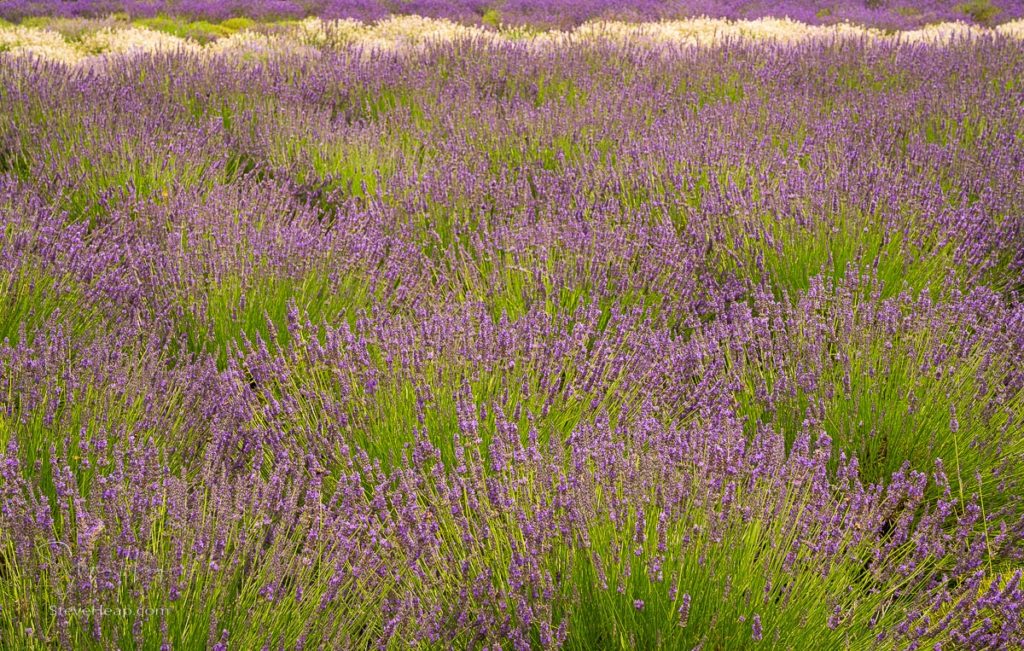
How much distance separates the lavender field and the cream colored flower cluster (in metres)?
2.86

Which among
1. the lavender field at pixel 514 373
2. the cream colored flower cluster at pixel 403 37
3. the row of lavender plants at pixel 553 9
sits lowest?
the lavender field at pixel 514 373

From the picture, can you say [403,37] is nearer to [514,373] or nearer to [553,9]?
[553,9]

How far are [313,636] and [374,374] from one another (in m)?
0.84

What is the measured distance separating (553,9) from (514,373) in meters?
14.4

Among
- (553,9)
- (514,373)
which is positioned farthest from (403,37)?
(514,373)

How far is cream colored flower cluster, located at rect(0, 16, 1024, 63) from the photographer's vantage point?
853 centimetres

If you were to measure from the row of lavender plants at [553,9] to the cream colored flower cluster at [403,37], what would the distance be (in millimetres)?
2268

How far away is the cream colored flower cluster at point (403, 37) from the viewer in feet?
28.0

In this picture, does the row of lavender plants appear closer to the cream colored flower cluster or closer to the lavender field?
the cream colored flower cluster

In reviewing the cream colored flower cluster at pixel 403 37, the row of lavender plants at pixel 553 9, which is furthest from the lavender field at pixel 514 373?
the row of lavender plants at pixel 553 9

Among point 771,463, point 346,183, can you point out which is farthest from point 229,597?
point 346,183

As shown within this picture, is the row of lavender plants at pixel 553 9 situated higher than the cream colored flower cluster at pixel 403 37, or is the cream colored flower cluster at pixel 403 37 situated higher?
the row of lavender plants at pixel 553 9

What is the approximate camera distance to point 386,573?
163cm

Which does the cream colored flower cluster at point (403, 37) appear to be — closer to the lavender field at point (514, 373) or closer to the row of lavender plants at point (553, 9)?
the row of lavender plants at point (553, 9)
